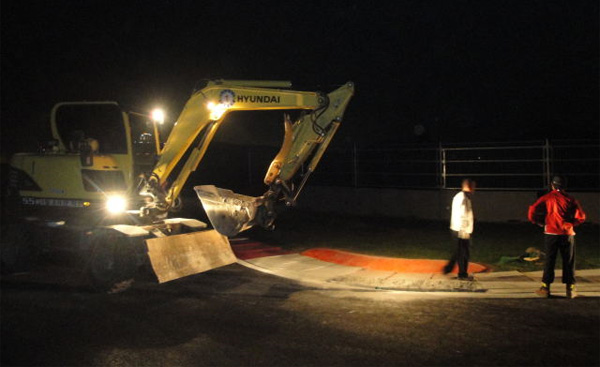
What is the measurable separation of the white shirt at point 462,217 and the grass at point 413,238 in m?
0.34

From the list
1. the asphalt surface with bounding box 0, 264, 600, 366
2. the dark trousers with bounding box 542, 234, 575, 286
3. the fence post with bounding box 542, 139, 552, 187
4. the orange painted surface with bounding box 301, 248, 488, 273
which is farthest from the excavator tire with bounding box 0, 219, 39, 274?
the fence post with bounding box 542, 139, 552, 187

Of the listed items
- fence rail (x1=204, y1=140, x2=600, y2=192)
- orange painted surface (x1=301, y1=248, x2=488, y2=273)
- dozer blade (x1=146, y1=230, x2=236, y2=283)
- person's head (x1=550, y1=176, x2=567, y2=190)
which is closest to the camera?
person's head (x1=550, y1=176, x2=567, y2=190)

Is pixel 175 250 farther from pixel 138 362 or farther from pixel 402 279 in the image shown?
pixel 402 279

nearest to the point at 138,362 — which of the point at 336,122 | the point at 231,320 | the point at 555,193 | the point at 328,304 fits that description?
the point at 231,320

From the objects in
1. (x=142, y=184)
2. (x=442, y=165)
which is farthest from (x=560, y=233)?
(x=442, y=165)

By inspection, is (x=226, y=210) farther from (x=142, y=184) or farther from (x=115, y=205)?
(x=115, y=205)

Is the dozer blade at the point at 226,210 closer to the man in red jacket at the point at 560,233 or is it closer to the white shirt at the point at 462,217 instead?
the white shirt at the point at 462,217

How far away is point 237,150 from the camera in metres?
26.8

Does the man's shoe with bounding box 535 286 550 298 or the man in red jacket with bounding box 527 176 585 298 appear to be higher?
the man in red jacket with bounding box 527 176 585 298

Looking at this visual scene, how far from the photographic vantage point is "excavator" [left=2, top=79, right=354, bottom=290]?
8.52 meters

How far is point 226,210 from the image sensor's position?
326 inches

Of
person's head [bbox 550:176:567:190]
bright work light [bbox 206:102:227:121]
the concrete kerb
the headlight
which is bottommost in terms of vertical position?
the concrete kerb

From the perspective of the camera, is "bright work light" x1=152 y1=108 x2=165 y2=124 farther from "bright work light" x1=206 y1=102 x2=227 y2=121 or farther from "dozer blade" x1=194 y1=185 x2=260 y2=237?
"dozer blade" x1=194 y1=185 x2=260 y2=237

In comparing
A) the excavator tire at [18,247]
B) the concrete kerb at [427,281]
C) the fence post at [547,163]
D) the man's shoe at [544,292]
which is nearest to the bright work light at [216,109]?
the concrete kerb at [427,281]
